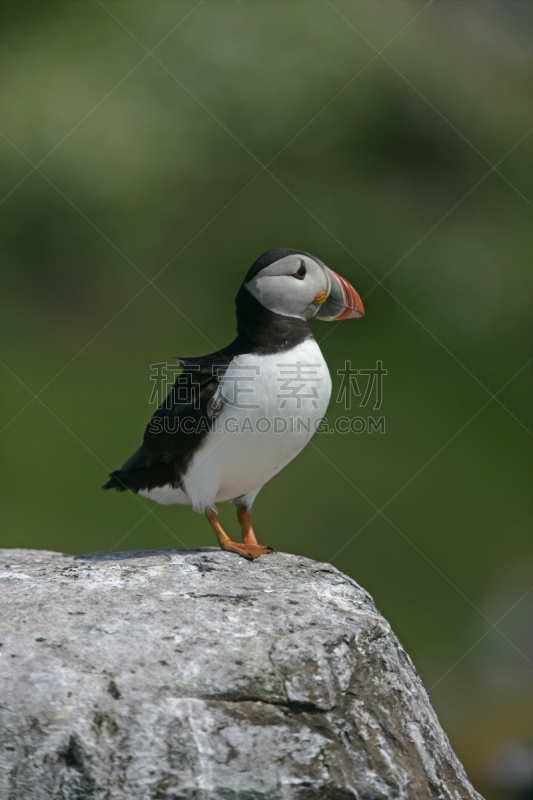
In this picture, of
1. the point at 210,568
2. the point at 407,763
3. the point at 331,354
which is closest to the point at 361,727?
the point at 407,763

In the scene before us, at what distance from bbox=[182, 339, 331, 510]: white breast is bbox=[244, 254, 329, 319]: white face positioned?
26 centimetres

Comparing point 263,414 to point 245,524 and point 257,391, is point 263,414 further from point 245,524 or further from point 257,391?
point 245,524

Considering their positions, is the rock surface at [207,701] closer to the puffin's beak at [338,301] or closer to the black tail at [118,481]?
the black tail at [118,481]

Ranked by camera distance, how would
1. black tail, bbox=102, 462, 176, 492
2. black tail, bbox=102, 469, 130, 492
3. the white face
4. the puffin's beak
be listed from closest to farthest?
the white face, the puffin's beak, black tail, bbox=102, 462, 176, 492, black tail, bbox=102, 469, 130, 492

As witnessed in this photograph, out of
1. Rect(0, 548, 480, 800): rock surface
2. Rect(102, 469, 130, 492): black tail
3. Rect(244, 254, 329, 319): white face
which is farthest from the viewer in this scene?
Rect(102, 469, 130, 492): black tail

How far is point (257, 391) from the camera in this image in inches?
163

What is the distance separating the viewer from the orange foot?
4.30 meters

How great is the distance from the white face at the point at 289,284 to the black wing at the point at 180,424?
42 centimetres

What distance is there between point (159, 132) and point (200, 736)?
11616mm

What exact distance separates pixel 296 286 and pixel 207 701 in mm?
2412

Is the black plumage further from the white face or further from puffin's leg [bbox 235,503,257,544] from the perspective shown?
puffin's leg [bbox 235,503,257,544]

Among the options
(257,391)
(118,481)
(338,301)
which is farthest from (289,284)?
(118,481)

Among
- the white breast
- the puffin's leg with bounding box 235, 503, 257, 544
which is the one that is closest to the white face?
the white breast

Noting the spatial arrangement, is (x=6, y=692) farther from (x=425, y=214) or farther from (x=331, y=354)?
(x=425, y=214)
